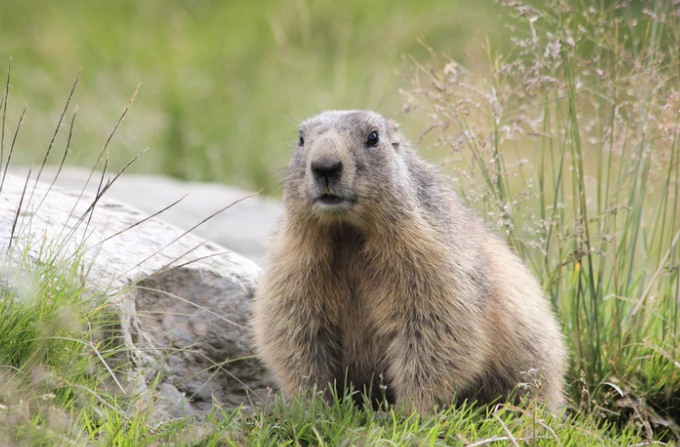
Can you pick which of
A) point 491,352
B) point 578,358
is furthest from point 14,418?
point 578,358

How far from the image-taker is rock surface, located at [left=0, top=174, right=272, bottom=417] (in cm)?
385

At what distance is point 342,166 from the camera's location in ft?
11.9

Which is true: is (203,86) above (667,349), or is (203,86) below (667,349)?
above

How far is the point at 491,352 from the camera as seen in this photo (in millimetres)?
4051

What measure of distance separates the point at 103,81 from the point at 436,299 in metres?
7.92

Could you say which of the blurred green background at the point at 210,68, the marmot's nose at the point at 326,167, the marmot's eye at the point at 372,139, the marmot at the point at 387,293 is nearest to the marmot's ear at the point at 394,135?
the marmot at the point at 387,293

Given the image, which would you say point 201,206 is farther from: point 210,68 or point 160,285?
point 210,68

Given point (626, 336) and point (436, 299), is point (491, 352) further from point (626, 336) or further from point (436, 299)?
point (626, 336)

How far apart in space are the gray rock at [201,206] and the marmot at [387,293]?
172 centimetres

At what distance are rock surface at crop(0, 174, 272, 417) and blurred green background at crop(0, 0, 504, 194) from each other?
12.9ft

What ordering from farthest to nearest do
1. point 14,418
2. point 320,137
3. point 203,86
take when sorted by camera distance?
1. point 203,86
2. point 320,137
3. point 14,418

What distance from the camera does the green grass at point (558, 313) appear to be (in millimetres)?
3201

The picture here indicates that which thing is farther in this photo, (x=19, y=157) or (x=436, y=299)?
(x=19, y=157)

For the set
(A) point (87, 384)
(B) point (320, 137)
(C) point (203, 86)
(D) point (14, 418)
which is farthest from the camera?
(C) point (203, 86)
